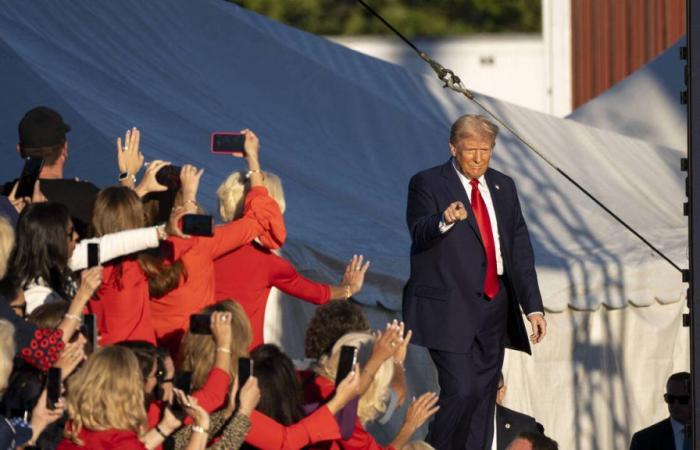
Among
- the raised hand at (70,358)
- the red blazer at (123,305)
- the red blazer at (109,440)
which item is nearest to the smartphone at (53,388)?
the red blazer at (109,440)

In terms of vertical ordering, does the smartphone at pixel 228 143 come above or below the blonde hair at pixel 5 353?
above

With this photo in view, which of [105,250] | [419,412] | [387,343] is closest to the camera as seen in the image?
[387,343]

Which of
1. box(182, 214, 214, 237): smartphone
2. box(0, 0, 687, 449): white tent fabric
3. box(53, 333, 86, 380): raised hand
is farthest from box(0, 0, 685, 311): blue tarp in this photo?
box(53, 333, 86, 380): raised hand

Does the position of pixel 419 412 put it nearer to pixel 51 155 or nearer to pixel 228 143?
pixel 228 143

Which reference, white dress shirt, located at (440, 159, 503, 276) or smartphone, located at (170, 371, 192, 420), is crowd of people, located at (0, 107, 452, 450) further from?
white dress shirt, located at (440, 159, 503, 276)

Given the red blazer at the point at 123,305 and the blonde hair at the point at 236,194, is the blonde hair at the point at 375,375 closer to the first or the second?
the red blazer at the point at 123,305

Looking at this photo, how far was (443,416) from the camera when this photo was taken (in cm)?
751

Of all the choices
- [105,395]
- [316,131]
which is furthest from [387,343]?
[316,131]

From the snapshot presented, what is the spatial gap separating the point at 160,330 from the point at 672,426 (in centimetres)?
268

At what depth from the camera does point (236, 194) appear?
25.3ft

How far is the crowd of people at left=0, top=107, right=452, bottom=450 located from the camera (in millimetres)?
5617

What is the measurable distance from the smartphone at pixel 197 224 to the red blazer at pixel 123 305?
379 mm

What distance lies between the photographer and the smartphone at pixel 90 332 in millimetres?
6098

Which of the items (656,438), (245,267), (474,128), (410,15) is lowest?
(656,438)
